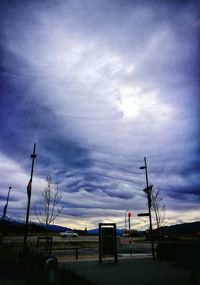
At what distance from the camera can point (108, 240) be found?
719 inches

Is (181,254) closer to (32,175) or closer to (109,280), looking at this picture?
(109,280)

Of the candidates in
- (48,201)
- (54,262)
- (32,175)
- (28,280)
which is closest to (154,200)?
(48,201)

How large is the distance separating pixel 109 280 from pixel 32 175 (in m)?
13.3

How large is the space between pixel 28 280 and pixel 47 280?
5224 mm

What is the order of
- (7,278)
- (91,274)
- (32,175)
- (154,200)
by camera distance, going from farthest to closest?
(154,200) → (32,175) → (91,274) → (7,278)

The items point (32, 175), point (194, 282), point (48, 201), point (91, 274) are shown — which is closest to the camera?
point (194, 282)

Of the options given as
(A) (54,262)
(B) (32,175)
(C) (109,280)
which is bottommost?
(C) (109,280)

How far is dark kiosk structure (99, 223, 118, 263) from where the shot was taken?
18.0 metres

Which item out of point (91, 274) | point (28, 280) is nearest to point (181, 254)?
point (91, 274)

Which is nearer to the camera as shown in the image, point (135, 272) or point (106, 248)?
point (135, 272)

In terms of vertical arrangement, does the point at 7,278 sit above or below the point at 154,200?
below

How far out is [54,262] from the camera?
6.06m

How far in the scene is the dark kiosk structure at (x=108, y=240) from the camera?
58.9 ft

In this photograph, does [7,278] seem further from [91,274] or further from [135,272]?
[135,272]
